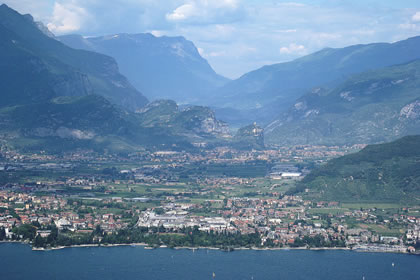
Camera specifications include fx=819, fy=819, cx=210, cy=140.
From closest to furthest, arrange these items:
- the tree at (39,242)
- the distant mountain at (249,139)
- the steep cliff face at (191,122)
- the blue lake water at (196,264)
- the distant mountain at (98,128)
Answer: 1. the blue lake water at (196,264)
2. the tree at (39,242)
3. the distant mountain at (98,128)
4. the distant mountain at (249,139)
5. the steep cliff face at (191,122)

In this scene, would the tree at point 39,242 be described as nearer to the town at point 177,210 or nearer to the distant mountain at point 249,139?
the town at point 177,210

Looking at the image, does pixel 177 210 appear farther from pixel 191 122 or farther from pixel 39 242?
pixel 191 122

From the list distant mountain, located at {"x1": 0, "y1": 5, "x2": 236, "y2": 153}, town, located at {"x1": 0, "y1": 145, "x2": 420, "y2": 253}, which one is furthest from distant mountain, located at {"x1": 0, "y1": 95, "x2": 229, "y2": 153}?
town, located at {"x1": 0, "y1": 145, "x2": 420, "y2": 253}

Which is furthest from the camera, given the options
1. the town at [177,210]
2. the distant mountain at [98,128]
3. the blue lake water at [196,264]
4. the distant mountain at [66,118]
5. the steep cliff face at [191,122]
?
the steep cliff face at [191,122]

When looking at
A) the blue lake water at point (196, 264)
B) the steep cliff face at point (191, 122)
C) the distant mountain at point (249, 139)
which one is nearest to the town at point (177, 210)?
the blue lake water at point (196, 264)

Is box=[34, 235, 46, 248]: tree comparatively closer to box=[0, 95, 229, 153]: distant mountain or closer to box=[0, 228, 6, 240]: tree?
box=[0, 228, 6, 240]: tree

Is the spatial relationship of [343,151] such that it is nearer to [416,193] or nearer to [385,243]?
[416,193]
